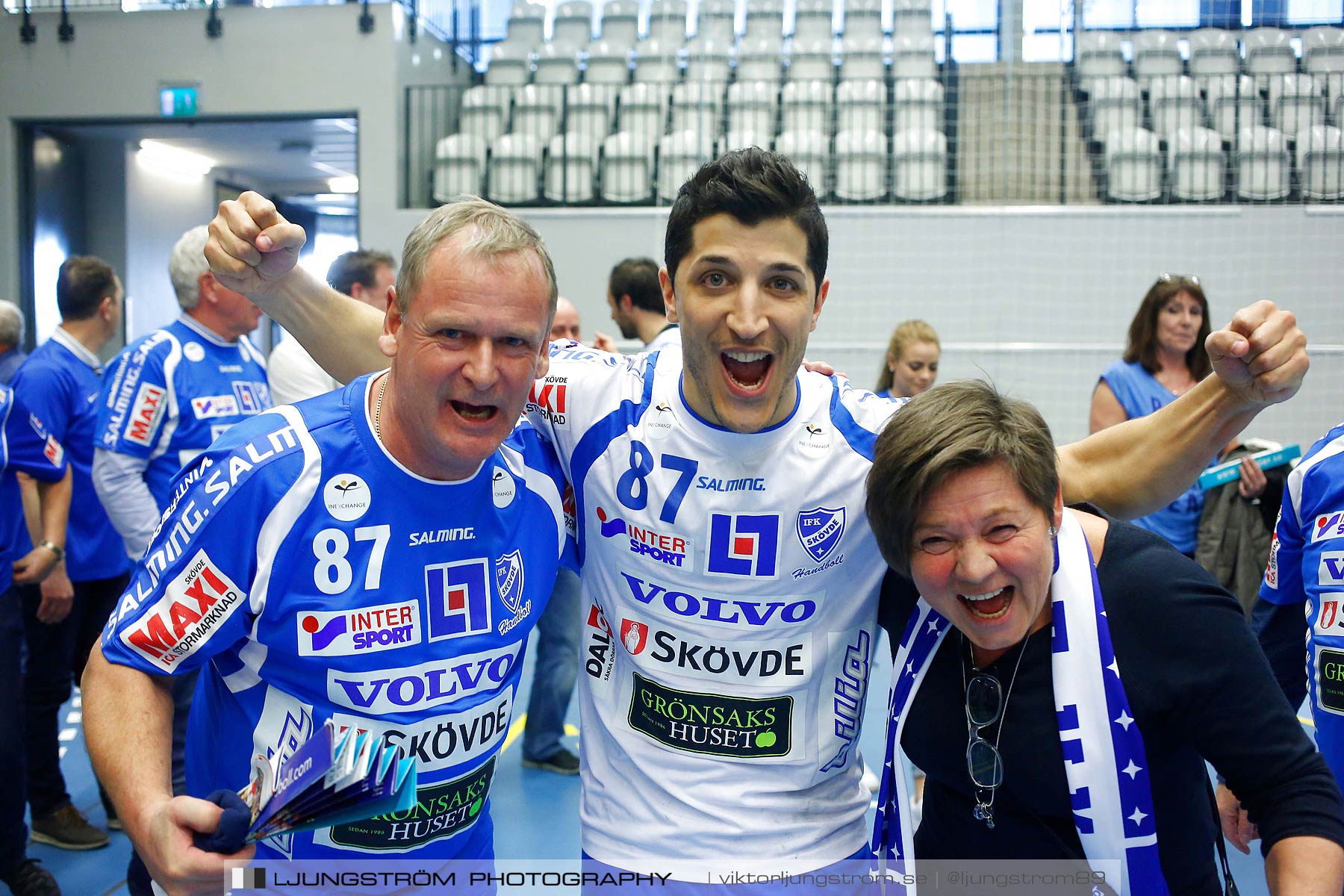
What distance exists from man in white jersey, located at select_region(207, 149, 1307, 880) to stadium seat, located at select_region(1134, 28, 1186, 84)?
9645 millimetres

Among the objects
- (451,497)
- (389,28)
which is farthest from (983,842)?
(389,28)

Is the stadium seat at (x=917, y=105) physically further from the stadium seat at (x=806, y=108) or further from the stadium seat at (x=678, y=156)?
the stadium seat at (x=678, y=156)

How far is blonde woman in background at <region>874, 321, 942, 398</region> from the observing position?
5.05 meters

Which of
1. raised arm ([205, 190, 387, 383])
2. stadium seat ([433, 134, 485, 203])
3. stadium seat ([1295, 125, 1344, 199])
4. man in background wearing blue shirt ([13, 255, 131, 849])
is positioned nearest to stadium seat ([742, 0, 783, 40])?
stadium seat ([433, 134, 485, 203])

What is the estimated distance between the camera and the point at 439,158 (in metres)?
9.76

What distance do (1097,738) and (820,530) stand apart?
0.57 m

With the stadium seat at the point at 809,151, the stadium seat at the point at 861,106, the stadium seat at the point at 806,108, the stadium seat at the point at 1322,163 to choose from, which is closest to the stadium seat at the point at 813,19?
the stadium seat at the point at 861,106

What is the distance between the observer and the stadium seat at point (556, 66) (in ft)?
35.9

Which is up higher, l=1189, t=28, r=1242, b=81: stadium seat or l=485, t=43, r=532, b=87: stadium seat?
l=485, t=43, r=532, b=87: stadium seat

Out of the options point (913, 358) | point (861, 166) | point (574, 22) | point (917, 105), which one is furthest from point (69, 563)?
point (574, 22)

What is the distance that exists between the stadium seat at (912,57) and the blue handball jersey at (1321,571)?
8.35 meters

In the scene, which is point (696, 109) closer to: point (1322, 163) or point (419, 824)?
point (1322, 163)

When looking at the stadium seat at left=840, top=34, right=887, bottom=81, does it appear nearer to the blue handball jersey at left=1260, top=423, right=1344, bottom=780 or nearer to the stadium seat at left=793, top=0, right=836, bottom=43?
Answer: the stadium seat at left=793, top=0, right=836, bottom=43

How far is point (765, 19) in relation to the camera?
10.9m
